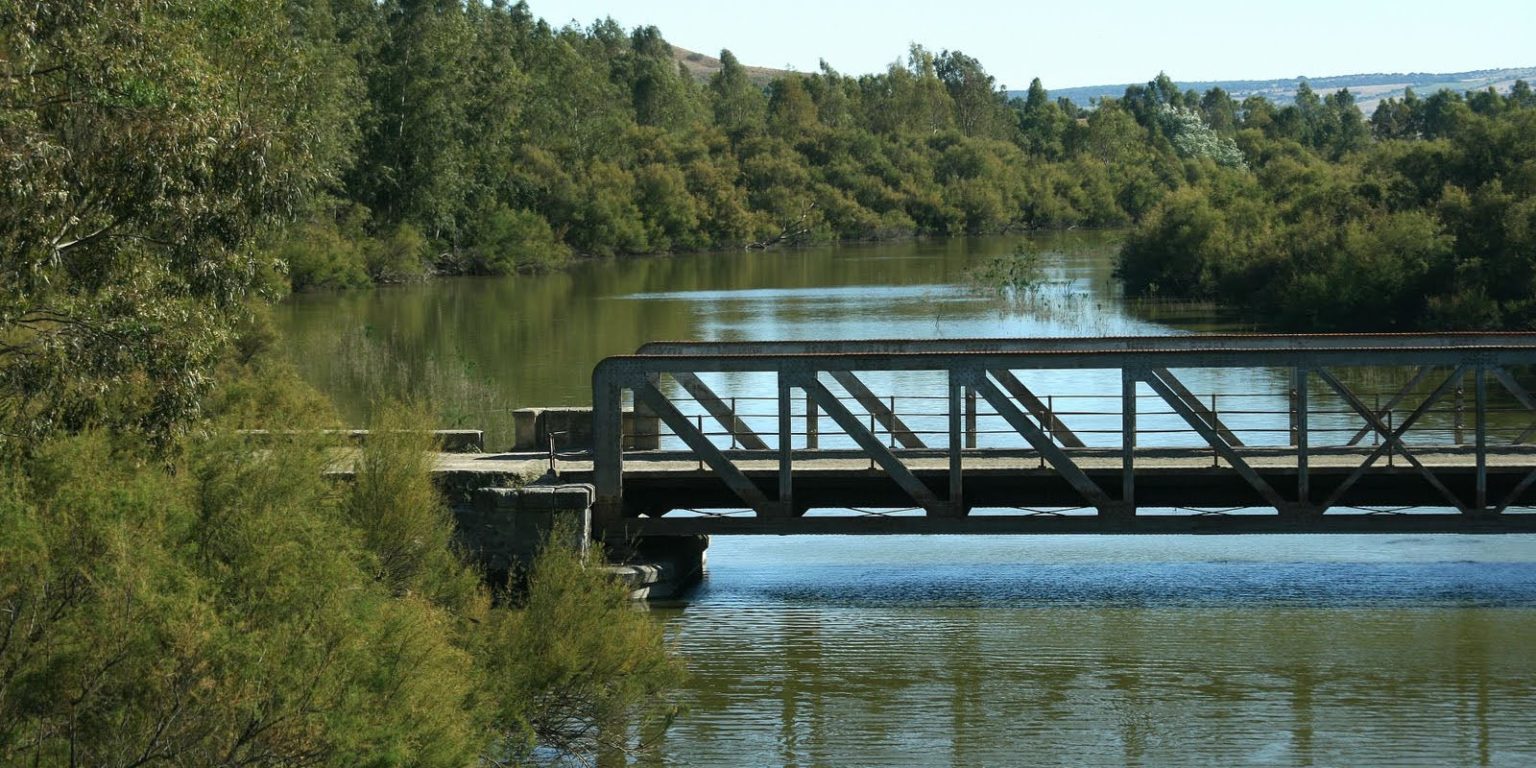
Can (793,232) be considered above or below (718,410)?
above

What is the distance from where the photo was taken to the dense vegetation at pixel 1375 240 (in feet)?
169

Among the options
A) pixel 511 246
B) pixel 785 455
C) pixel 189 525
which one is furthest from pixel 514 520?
pixel 511 246

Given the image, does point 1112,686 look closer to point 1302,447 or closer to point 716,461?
point 1302,447

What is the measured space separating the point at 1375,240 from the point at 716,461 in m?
37.4

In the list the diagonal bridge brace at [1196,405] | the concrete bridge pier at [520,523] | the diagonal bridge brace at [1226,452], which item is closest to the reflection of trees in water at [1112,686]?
the diagonal bridge brace at [1226,452]

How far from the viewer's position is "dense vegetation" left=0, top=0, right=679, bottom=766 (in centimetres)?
1173

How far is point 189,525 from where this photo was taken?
14.8 meters

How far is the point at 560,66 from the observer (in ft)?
385

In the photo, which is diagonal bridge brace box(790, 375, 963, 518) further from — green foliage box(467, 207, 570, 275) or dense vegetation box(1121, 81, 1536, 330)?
green foliage box(467, 207, 570, 275)

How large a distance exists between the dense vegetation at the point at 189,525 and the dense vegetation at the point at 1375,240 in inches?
1456

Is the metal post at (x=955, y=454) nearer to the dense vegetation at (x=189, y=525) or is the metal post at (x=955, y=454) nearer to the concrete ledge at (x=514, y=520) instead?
the concrete ledge at (x=514, y=520)

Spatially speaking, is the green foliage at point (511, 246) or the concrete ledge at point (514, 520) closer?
the concrete ledge at point (514, 520)

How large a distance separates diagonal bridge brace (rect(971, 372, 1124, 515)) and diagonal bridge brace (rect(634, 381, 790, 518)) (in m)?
2.61

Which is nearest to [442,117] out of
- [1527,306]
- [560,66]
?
[560,66]
